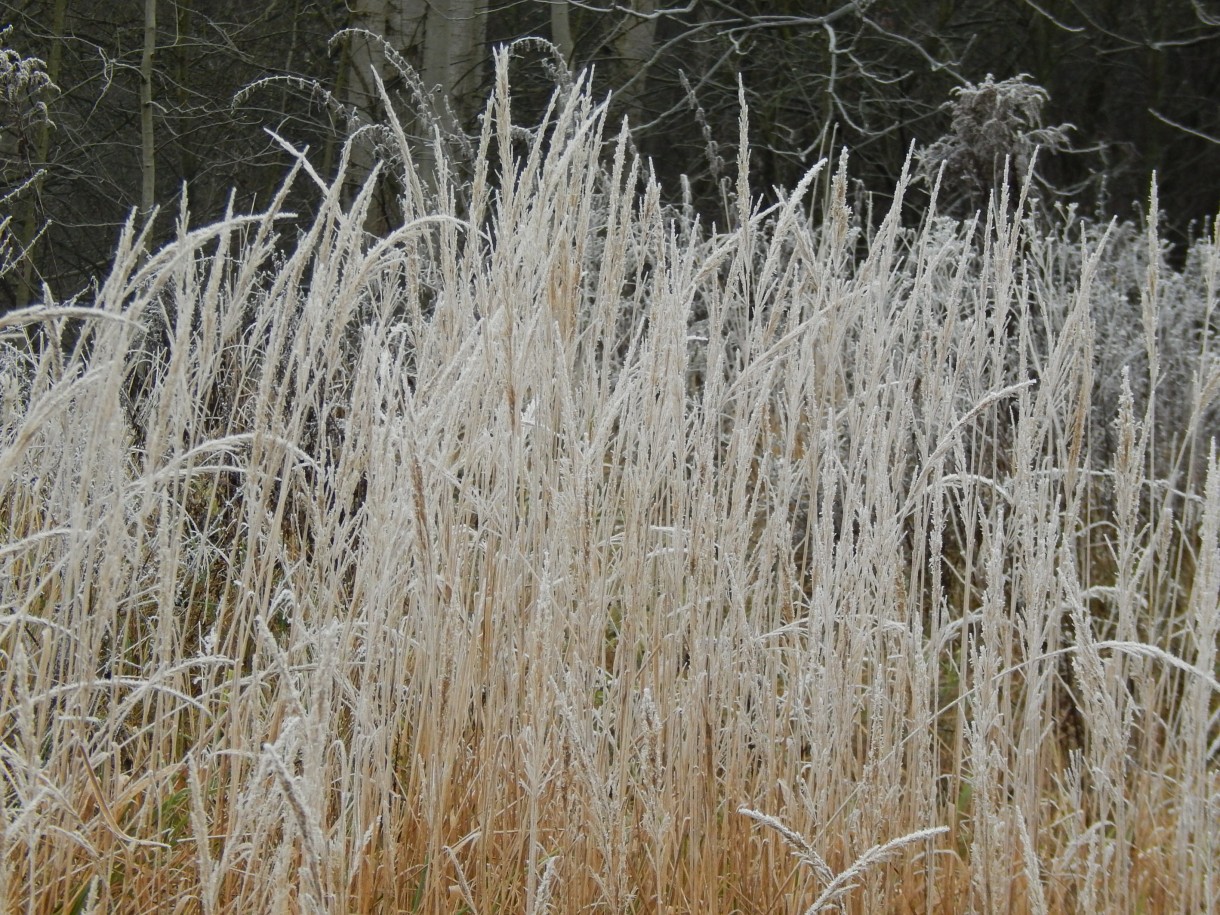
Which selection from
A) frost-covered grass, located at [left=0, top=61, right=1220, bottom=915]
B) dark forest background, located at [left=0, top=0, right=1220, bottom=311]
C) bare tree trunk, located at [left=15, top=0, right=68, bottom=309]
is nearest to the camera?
frost-covered grass, located at [left=0, top=61, right=1220, bottom=915]

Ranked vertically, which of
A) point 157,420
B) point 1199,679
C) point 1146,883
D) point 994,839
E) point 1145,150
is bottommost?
point 1146,883

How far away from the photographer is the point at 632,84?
6.93 meters

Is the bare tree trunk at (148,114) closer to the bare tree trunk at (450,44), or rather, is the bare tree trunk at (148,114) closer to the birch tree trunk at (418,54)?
the birch tree trunk at (418,54)

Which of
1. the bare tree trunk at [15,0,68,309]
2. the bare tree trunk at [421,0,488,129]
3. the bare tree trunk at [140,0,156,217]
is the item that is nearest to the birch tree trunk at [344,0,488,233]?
the bare tree trunk at [421,0,488,129]

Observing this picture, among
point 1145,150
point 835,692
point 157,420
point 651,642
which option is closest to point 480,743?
point 651,642

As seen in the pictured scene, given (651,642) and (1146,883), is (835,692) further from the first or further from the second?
(1146,883)

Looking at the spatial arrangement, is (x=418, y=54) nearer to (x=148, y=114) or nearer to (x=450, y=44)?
(x=450, y=44)

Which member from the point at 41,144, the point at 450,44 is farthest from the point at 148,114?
the point at 450,44

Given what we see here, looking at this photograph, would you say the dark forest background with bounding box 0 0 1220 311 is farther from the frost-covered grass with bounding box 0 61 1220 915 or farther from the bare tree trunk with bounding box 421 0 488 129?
the frost-covered grass with bounding box 0 61 1220 915

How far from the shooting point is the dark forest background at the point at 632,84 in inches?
258

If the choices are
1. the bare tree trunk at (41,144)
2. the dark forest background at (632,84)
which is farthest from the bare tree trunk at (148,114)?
the bare tree trunk at (41,144)

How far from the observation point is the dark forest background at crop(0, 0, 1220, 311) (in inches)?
258

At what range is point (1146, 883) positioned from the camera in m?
1.53

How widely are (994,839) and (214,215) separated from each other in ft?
27.3
